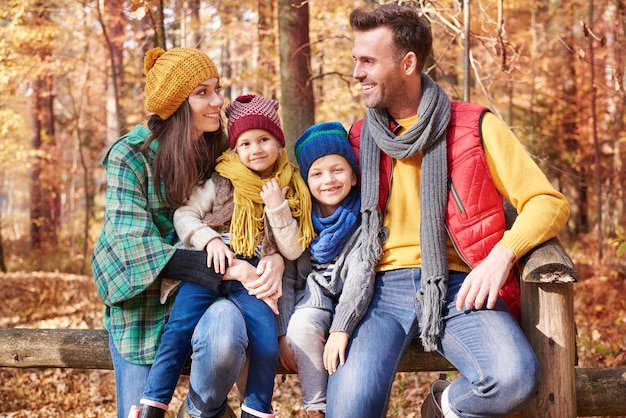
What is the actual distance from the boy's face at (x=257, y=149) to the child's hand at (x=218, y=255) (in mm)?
383

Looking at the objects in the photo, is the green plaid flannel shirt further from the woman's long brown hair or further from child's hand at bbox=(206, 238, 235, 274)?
child's hand at bbox=(206, 238, 235, 274)

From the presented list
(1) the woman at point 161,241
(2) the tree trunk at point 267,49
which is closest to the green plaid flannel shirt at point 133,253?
(1) the woman at point 161,241

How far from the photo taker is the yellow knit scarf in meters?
3.01

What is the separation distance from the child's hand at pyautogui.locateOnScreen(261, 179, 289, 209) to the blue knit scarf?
0.68 ft

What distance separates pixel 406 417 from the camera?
4699 mm

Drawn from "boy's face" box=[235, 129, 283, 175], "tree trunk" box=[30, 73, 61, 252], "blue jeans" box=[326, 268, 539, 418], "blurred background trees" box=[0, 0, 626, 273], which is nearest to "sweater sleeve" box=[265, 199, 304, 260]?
"boy's face" box=[235, 129, 283, 175]

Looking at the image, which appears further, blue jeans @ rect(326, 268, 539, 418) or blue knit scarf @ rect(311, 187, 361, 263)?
blue knit scarf @ rect(311, 187, 361, 263)

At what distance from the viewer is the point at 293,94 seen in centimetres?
600

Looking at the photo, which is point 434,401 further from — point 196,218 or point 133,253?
point 133,253

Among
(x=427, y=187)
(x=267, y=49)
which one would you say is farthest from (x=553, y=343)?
(x=267, y=49)

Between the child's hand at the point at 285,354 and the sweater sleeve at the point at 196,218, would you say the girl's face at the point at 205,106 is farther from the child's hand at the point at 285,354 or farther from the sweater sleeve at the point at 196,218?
the child's hand at the point at 285,354

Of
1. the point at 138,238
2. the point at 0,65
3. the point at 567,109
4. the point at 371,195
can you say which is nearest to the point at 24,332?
the point at 138,238

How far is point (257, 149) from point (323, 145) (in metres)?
0.29

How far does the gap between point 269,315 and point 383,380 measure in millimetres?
551
